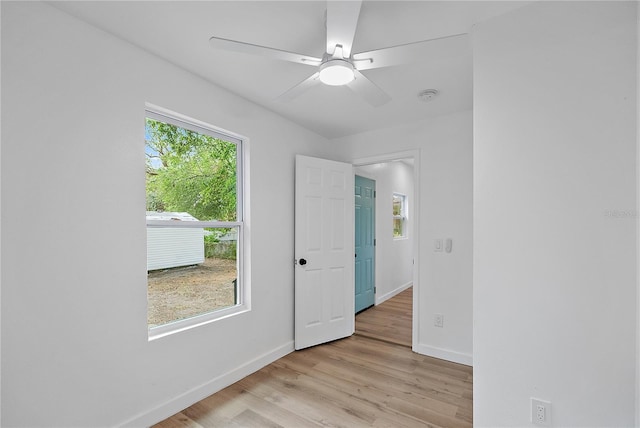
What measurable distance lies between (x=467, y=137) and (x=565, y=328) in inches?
76.8

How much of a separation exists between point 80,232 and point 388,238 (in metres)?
4.30

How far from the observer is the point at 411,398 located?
7.25 ft

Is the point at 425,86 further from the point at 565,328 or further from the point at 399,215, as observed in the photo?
the point at 399,215

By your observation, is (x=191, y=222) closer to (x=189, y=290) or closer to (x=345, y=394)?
(x=189, y=290)

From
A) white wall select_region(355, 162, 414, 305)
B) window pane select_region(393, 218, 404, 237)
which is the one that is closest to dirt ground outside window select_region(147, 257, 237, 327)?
white wall select_region(355, 162, 414, 305)

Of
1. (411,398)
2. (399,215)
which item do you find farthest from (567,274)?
(399,215)

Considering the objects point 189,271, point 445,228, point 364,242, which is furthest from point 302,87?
point 364,242

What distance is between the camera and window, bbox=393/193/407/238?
5643 mm

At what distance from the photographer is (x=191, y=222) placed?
87.4 inches

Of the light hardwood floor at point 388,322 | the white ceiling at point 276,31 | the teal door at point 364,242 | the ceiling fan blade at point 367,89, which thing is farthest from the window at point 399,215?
the ceiling fan blade at point 367,89

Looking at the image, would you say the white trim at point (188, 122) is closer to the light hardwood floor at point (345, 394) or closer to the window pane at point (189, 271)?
the window pane at point (189, 271)

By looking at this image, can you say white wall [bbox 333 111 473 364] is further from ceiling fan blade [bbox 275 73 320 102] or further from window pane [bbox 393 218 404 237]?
window pane [bbox 393 218 404 237]

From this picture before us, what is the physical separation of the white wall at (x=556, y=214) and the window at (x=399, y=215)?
4002 mm

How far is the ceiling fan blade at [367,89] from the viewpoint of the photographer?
5.13 ft
